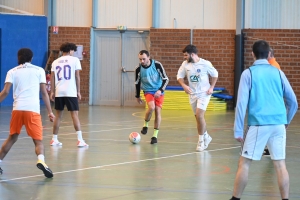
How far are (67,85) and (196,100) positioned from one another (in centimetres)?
263

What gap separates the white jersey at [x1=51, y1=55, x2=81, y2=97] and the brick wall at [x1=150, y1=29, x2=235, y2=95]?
1512cm

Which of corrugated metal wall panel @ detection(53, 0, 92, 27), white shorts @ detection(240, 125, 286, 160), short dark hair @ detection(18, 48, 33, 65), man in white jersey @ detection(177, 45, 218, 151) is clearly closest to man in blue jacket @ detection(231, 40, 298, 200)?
white shorts @ detection(240, 125, 286, 160)

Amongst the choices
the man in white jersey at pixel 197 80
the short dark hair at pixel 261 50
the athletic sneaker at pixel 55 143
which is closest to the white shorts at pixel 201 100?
the man in white jersey at pixel 197 80

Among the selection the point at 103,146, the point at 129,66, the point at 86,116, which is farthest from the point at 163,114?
the point at 103,146

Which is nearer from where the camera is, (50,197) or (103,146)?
(50,197)

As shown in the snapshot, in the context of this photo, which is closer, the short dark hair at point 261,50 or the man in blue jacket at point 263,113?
the man in blue jacket at point 263,113

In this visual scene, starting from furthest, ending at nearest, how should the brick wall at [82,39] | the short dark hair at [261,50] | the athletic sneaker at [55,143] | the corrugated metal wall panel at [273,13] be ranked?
the brick wall at [82,39]
the corrugated metal wall panel at [273,13]
the athletic sneaker at [55,143]
the short dark hair at [261,50]

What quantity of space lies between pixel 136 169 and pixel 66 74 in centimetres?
362

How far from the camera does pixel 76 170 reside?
10.5 m

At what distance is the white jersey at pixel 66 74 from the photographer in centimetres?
1355

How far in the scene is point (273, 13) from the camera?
27391mm

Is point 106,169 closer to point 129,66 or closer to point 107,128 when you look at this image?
point 107,128

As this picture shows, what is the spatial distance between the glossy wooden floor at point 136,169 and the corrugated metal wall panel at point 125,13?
12.3 m

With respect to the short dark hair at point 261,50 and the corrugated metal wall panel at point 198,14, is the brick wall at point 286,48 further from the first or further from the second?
the short dark hair at point 261,50
